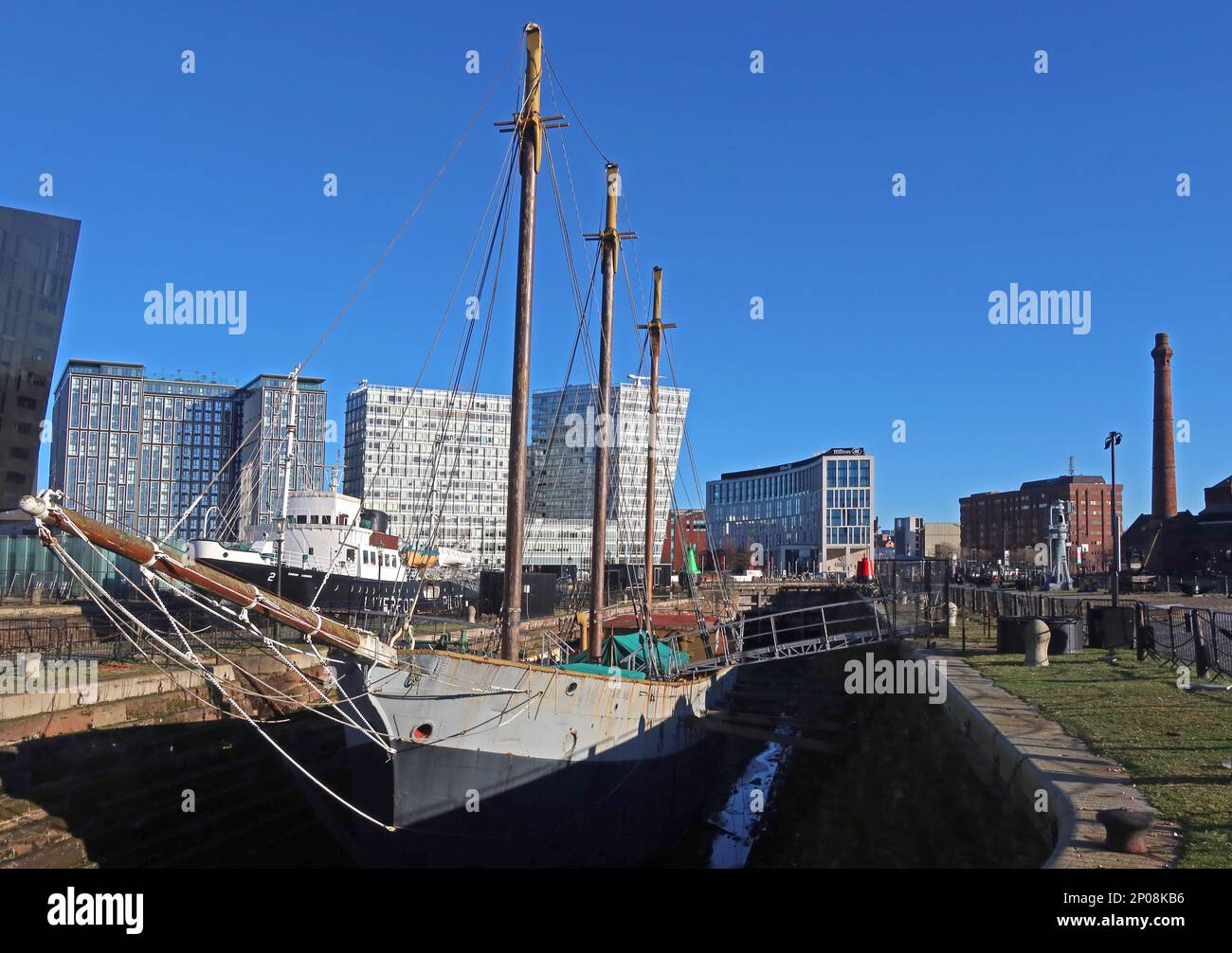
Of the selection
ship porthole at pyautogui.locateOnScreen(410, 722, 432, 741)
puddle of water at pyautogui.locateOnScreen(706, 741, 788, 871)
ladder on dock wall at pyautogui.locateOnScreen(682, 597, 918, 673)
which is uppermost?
ship porthole at pyautogui.locateOnScreen(410, 722, 432, 741)

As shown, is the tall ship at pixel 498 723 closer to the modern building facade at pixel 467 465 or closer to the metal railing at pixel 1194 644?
the metal railing at pixel 1194 644

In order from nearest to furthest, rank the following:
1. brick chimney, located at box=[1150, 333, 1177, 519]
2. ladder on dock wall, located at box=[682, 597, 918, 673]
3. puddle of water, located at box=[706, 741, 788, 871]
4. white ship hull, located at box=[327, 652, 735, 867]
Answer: white ship hull, located at box=[327, 652, 735, 867] → puddle of water, located at box=[706, 741, 788, 871] → ladder on dock wall, located at box=[682, 597, 918, 673] → brick chimney, located at box=[1150, 333, 1177, 519]

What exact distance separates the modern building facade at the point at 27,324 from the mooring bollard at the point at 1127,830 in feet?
172

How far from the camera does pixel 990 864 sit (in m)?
10.3

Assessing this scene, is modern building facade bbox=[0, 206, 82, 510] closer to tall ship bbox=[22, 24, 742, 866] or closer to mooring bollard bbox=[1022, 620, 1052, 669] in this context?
tall ship bbox=[22, 24, 742, 866]

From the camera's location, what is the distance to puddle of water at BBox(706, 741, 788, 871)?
18.3 m

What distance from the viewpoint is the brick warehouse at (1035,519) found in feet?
428

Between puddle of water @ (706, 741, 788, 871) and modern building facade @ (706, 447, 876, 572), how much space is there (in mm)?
84414

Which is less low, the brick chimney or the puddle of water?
the brick chimney

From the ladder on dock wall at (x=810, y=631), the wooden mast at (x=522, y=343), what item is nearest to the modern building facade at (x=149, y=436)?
the ladder on dock wall at (x=810, y=631)

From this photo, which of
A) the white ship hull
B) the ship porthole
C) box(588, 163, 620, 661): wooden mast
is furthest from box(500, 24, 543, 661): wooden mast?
box(588, 163, 620, 661): wooden mast

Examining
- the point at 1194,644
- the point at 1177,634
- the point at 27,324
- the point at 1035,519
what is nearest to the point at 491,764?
the point at 1194,644
